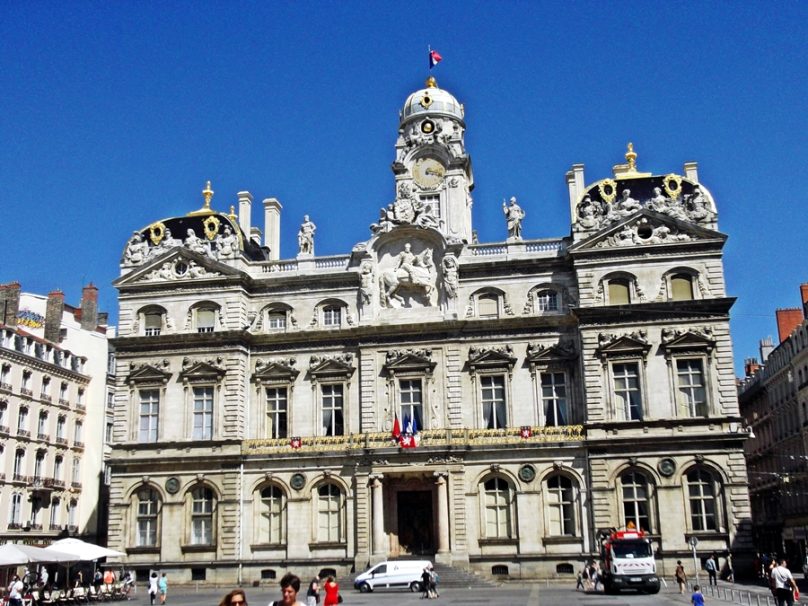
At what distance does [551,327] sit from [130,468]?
2542 cm

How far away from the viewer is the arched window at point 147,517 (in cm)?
5450

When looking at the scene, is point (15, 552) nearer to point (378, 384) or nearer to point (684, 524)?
point (378, 384)

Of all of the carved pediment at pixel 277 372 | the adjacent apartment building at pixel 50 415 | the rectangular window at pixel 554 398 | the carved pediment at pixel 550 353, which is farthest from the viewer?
the adjacent apartment building at pixel 50 415

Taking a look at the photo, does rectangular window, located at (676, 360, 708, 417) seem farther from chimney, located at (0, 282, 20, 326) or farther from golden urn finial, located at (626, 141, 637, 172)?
chimney, located at (0, 282, 20, 326)

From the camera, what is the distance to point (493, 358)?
53.8 meters

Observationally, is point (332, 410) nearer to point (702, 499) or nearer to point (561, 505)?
point (561, 505)

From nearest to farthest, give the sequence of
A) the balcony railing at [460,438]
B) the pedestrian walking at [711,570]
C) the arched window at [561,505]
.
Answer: the pedestrian walking at [711,570] → the arched window at [561,505] → the balcony railing at [460,438]

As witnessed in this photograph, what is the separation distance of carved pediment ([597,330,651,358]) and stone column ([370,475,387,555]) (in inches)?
549

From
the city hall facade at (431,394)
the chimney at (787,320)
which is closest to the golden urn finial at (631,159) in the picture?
the city hall facade at (431,394)

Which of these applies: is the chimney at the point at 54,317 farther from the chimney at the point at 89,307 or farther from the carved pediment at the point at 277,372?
the carved pediment at the point at 277,372

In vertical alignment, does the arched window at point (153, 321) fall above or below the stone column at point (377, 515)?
above

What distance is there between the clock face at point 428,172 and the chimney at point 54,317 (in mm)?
27840

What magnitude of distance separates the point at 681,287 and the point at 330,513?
22994 mm

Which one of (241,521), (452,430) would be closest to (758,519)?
(452,430)
